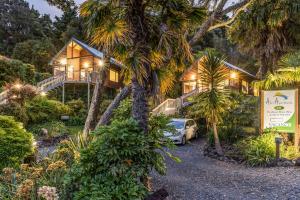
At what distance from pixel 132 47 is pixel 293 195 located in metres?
5.24

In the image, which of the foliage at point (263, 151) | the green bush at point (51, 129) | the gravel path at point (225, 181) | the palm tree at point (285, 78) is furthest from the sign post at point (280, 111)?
the green bush at point (51, 129)

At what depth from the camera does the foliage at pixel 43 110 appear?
1972 centimetres

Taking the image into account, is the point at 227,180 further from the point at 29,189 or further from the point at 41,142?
the point at 41,142

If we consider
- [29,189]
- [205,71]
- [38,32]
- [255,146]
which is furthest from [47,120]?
[38,32]

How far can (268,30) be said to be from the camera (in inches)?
685

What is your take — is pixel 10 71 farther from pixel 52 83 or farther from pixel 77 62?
pixel 77 62

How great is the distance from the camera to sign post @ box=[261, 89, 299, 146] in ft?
35.8

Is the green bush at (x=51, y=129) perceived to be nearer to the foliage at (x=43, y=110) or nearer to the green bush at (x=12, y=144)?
the foliage at (x=43, y=110)

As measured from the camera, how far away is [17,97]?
18.1 meters

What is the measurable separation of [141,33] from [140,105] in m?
1.68

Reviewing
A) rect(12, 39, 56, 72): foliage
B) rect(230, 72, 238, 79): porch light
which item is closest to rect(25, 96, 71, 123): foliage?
rect(230, 72, 238, 79): porch light

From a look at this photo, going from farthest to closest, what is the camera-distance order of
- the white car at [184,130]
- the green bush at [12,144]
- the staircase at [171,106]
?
the staircase at [171,106] < the white car at [184,130] < the green bush at [12,144]

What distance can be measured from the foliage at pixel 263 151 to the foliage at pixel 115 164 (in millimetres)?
5813

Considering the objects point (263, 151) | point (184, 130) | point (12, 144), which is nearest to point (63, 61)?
point (184, 130)
